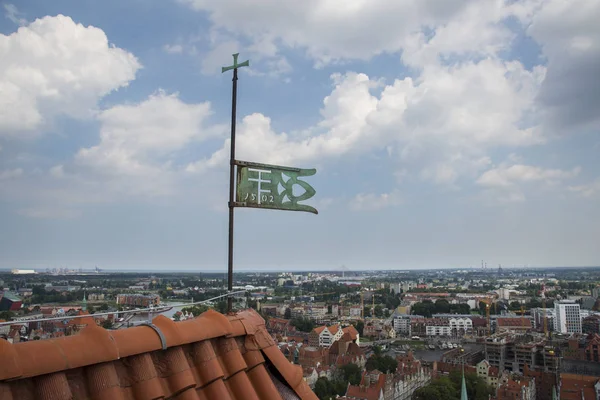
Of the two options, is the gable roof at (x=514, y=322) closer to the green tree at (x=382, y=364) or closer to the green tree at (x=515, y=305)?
the green tree at (x=515, y=305)

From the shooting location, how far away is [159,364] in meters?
1.85

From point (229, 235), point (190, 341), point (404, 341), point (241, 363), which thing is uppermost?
point (229, 235)

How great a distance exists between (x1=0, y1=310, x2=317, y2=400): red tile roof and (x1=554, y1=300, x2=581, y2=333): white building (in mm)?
77399

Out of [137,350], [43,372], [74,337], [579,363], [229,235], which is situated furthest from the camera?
[579,363]

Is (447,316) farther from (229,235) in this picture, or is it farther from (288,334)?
(229,235)

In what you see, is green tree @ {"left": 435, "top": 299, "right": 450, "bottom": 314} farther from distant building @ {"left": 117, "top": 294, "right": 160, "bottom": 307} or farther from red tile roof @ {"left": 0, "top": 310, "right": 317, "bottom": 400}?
red tile roof @ {"left": 0, "top": 310, "right": 317, "bottom": 400}

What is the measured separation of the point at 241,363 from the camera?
217 cm

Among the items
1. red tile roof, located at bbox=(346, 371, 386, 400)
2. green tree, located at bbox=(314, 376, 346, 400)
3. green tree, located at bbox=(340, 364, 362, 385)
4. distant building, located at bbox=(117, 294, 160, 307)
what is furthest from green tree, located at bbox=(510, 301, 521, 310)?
distant building, located at bbox=(117, 294, 160, 307)

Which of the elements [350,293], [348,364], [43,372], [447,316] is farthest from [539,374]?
[350,293]

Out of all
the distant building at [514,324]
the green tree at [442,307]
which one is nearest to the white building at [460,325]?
the distant building at [514,324]

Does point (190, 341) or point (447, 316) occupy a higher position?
point (190, 341)

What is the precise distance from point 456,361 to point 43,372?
155ft

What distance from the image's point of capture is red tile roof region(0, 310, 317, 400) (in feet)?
4.62

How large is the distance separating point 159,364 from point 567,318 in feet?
260
